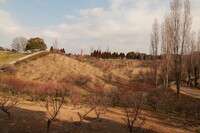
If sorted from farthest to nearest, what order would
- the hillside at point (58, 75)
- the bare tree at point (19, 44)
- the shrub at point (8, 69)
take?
the bare tree at point (19, 44) < the shrub at point (8, 69) < the hillside at point (58, 75)

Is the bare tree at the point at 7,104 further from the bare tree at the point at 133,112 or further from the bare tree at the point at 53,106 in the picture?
the bare tree at the point at 133,112

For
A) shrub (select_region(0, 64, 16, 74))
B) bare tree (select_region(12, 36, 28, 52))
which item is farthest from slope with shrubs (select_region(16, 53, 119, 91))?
bare tree (select_region(12, 36, 28, 52))

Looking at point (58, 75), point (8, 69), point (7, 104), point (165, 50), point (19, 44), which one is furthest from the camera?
point (19, 44)

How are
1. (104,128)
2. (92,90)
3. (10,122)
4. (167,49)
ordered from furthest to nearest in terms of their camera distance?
(92,90)
(167,49)
(104,128)
(10,122)

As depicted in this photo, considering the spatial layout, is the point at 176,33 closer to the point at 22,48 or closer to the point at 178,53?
the point at 178,53

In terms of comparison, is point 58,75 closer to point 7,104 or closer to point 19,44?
point 7,104

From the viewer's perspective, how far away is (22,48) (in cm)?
6769

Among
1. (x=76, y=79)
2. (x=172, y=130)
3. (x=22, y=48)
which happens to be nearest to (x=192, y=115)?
(x=172, y=130)

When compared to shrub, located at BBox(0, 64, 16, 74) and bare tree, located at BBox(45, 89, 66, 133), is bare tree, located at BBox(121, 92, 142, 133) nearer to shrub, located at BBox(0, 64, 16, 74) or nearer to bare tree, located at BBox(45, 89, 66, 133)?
bare tree, located at BBox(45, 89, 66, 133)

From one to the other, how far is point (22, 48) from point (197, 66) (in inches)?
2909

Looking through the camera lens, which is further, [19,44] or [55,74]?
[19,44]

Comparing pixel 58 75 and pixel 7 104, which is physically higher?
pixel 58 75

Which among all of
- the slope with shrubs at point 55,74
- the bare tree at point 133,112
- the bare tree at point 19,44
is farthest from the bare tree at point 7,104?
the bare tree at point 19,44

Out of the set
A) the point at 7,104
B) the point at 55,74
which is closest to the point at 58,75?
the point at 55,74
